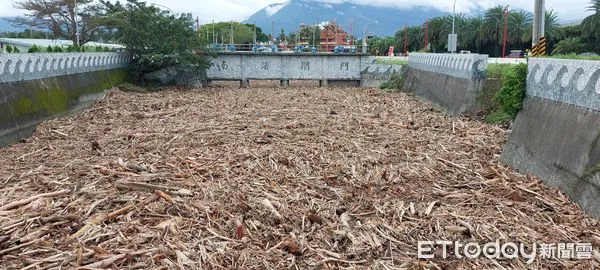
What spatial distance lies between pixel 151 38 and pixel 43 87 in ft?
36.6

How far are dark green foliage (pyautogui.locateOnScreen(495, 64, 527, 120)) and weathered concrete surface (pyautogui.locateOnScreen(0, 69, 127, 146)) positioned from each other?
961 cm

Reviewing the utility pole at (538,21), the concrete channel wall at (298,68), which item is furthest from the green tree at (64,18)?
the utility pole at (538,21)

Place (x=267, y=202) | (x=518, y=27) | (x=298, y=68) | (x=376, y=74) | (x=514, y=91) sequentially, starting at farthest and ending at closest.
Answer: (x=518, y=27)
(x=298, y=68)
(x=376, y=74)
(x=514, y=91)
(x=267, y=202)

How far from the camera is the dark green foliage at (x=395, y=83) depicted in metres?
23.8

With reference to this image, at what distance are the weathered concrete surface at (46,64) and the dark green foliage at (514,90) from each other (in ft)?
33.6

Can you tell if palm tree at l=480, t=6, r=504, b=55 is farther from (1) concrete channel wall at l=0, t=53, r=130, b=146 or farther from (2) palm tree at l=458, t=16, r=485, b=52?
(1) concrete channel wall at l=0, t=53, r=130, b=146

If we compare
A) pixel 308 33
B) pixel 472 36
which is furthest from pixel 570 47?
pixel 308 33

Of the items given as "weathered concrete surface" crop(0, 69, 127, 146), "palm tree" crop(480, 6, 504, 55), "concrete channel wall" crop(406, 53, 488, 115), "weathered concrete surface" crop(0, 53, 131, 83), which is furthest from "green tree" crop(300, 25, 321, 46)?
"weathered concrete surface" crop(0, 69, 127, 146)

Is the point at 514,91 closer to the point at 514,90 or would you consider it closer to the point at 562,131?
the point at 514,90

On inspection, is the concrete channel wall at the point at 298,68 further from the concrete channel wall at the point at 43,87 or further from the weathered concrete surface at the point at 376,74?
the concrete channel wall at the point at 43,87

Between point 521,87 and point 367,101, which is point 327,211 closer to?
point 521,87

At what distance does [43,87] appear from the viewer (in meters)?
12.8

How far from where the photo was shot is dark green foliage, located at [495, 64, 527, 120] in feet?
29.7

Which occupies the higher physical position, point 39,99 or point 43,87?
point 43,87
